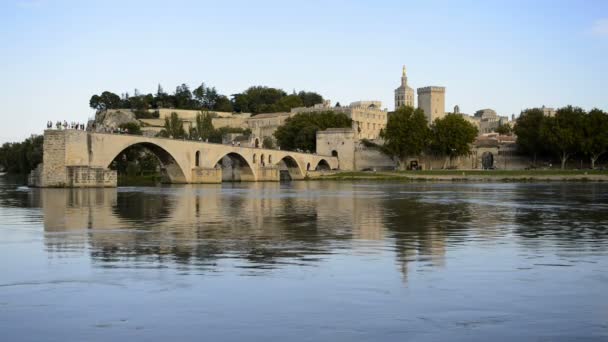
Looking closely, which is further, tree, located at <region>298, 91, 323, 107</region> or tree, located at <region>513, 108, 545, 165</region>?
tree, located at <region>298, 91, 323, 107</region>

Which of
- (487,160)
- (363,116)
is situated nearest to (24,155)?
(363,116)

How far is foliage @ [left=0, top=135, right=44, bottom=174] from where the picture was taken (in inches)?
3391

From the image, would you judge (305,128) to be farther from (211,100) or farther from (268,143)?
(211,100)

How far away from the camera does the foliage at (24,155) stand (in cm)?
8612

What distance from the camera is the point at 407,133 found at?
99.8m

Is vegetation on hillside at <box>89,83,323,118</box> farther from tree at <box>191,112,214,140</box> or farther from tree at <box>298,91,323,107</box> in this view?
tree at <box>191,112,214,140</box>

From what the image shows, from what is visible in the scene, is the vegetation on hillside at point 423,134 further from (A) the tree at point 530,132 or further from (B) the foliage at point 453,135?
(A) the tree at point 530,132

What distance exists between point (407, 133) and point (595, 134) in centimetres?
2347

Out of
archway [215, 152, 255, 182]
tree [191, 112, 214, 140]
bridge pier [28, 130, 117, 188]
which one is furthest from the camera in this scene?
tree [191, 112, 214, 140]

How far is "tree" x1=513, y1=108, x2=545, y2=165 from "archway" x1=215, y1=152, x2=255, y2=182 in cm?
3639

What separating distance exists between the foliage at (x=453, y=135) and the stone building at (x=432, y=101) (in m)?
31.8

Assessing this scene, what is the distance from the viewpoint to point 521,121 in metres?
101

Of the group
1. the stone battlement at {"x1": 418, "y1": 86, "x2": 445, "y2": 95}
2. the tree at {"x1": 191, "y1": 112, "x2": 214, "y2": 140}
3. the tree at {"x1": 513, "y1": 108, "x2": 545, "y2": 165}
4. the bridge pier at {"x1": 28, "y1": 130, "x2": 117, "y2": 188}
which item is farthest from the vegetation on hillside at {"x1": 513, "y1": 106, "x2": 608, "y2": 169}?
the bridge pier at {"x1": 28, "y1": 130, "x2": 117, "y2": 188}

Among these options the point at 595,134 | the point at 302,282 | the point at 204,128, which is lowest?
the point at 302,282
